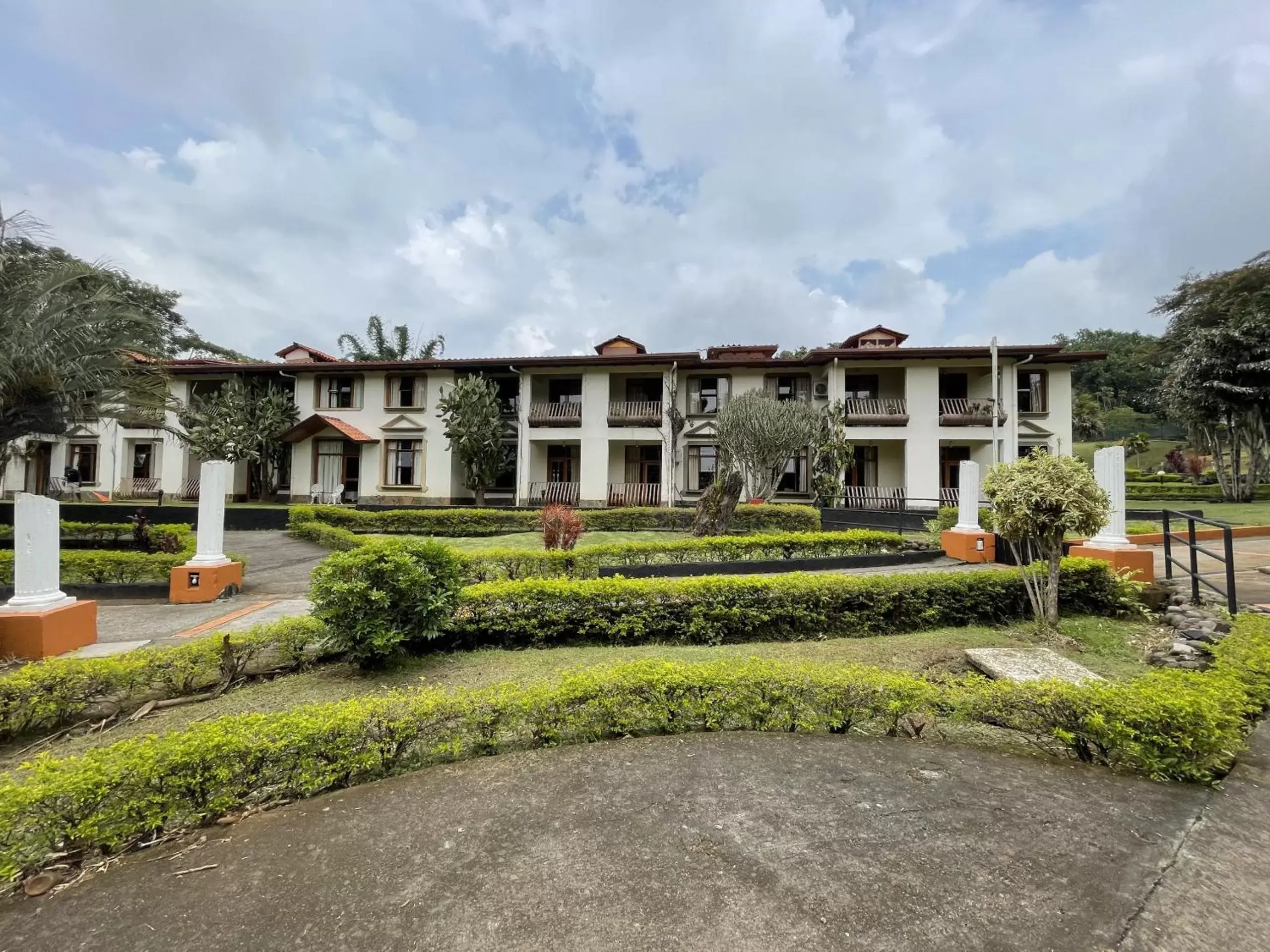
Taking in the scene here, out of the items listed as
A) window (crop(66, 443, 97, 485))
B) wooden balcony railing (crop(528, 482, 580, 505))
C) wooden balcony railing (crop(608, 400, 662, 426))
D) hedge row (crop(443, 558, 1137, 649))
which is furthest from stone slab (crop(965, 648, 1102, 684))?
window (crop(66, 443, 97, 485))

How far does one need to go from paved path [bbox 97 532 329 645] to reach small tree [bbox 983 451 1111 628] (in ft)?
25.4

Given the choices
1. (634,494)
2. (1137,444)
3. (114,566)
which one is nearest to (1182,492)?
(1137,444)

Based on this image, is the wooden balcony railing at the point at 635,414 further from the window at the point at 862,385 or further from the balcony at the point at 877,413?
the window at the point at 862,385

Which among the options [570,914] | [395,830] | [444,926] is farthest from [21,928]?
[570,914]

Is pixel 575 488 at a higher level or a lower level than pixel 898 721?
higher

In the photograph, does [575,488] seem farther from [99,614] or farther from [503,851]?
[503,851]

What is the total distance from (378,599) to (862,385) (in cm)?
2032

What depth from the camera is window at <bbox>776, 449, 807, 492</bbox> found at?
20.8 metres

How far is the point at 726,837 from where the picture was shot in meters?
2.22

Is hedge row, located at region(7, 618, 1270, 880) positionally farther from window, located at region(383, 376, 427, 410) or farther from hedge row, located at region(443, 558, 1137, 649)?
window, located at region(383, 376, 427, 410)

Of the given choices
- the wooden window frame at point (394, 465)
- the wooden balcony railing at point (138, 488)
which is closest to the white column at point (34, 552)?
the wooden window frame at point (394, 465)

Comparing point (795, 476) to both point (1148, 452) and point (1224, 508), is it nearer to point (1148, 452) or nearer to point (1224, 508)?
point (1224, 508)

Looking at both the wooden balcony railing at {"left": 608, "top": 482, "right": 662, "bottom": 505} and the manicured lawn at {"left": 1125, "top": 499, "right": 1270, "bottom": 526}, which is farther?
the wooden balcony railing at {"left": 608, "top": 482, "right": 662, "bottom": 505}

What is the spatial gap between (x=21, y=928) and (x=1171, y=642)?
7.72m
